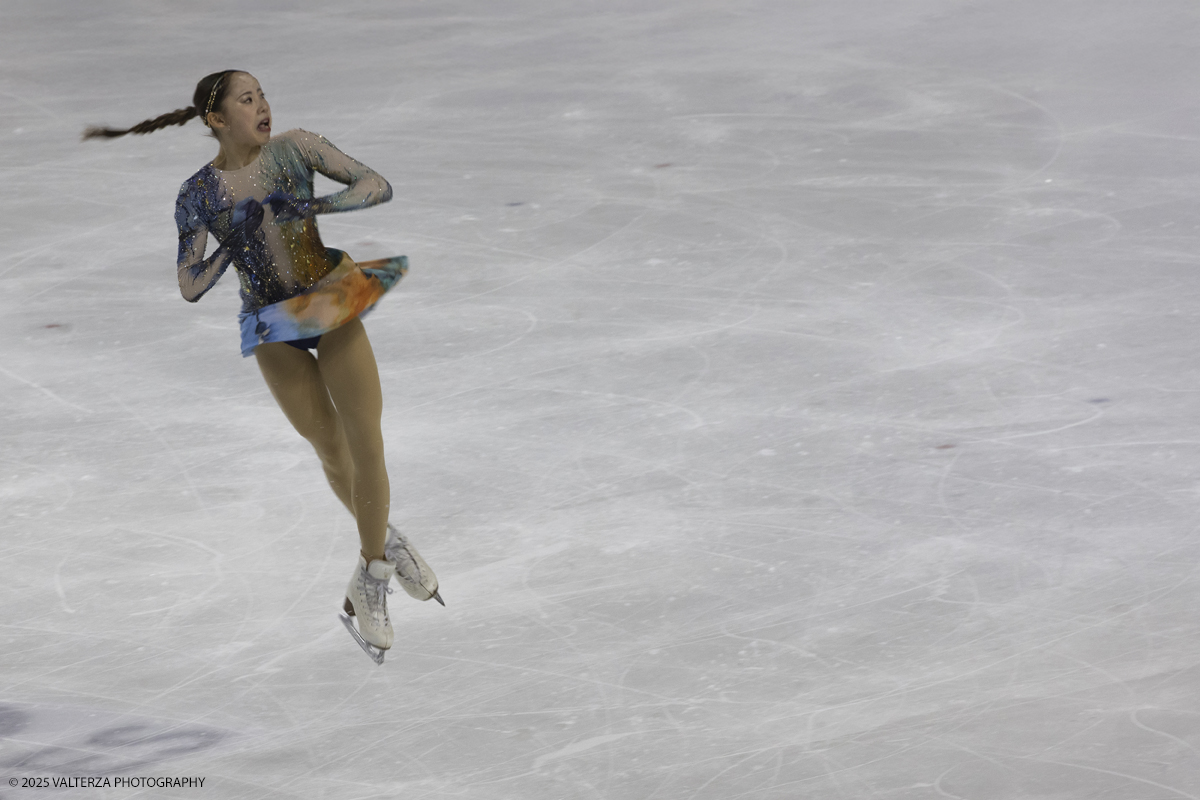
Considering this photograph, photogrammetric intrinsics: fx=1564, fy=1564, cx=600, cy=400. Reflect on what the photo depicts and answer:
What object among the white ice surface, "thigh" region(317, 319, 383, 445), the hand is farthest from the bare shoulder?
the white ice surface

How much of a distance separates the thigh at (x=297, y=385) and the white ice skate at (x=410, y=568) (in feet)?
1.33

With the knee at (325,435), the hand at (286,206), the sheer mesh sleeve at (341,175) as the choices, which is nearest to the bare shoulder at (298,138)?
the sheer mesh sleeve at (341,175)

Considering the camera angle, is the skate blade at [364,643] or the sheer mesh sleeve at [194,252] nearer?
the sheer mesh sleeve at [194,252]

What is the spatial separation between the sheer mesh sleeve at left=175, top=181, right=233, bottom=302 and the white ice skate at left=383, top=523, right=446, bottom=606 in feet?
2.95

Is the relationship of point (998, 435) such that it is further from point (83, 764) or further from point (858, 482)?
point (83, 764)

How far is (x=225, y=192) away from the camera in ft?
12.5

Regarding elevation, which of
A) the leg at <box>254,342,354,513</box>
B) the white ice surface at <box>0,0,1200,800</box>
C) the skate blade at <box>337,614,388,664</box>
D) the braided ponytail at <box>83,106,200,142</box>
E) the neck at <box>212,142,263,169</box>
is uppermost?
the braided ponytail at <box>83,106,200,142</box>

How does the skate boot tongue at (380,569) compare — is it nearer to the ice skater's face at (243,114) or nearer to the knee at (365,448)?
the knee at (365,448)

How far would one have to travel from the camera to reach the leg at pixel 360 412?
3.94m

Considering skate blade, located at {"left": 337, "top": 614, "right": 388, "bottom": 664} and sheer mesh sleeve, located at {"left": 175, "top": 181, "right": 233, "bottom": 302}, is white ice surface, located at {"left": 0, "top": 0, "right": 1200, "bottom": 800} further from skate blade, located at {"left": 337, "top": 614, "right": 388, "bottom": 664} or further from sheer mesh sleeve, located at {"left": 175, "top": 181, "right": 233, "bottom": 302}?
sheer mesh sleeve, located at {"left": 175, "top": 181, "right": 233, "bottom": 302}

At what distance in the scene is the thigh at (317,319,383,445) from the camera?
12.9 feet

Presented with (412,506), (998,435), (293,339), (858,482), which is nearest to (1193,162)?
(998,435)

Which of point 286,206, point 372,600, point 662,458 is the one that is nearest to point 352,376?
point 286,206

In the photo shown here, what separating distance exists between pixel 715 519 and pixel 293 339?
1998 mm
